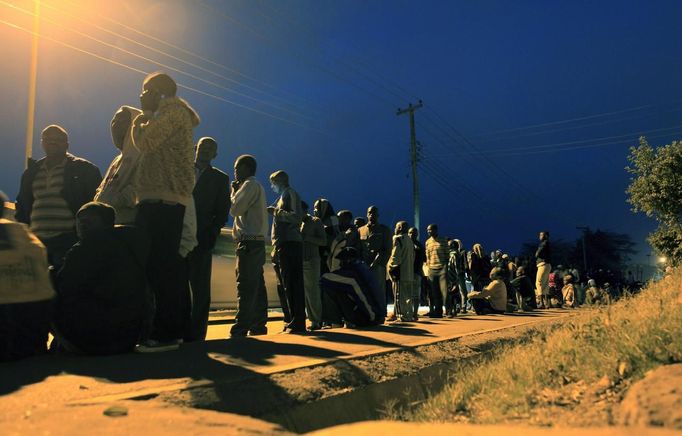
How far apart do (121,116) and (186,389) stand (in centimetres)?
302

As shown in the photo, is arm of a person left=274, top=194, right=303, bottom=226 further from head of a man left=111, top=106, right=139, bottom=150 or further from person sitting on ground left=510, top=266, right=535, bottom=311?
person sitting on ground left=510, top=266, right=535, bottom=311

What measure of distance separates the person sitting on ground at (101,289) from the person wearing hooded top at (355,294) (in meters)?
3.18

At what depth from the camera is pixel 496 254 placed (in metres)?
16.5

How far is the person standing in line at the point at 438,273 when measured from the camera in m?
10.7

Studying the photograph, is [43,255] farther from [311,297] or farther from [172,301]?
[311,297]

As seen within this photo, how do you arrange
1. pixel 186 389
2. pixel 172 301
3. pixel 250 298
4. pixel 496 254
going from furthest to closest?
pixel 496 254
pixel 250 298
pixel 172 301
pixel 186 389

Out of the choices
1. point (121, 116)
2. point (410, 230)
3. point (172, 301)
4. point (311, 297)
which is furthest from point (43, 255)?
point (410, 230)

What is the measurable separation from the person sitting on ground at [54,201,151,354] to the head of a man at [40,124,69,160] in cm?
114

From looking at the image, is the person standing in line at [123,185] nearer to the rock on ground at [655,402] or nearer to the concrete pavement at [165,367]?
the concrete pavement at [165,367]

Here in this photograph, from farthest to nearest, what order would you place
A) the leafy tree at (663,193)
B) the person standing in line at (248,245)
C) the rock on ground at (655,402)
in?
the leafy tree at (663,193), the person standing in line at (248,245), the rock on ground at (655,402)

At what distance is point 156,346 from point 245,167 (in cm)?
274

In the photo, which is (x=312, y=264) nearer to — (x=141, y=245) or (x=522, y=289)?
(x=141, y=245)

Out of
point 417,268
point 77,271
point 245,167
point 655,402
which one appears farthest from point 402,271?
point 655,402

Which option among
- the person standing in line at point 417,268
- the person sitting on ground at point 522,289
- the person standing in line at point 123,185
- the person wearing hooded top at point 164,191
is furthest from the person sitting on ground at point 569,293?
the person standing in line at point 123,185
